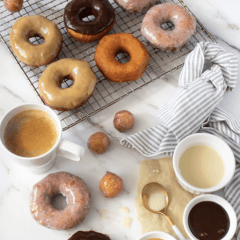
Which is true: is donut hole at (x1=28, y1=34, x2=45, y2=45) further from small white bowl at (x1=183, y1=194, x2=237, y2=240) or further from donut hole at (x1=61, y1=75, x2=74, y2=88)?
small white bowl at (x1=183, y1=194, x2=237, y2=240)

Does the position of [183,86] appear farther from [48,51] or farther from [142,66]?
[48,51]

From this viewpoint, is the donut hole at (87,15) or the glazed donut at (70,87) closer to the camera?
the glazed donut at (70,87)

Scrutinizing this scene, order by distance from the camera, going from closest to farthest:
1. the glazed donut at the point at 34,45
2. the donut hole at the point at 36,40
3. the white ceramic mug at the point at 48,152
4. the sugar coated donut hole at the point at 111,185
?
the white ceramic mug at the point at 48,152 < the sugar coated donut hole at the point at 111,185 < the glazed donut at the point at 34,45 < the donut hole at the point at 36,40

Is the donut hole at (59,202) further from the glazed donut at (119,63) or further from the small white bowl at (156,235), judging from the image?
the glazed donut at (119,63)

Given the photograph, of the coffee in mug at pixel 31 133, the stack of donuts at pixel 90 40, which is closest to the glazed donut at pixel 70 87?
the stack of donuts at pixel 90 40

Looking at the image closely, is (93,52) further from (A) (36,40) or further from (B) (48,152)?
(B) (48,152)

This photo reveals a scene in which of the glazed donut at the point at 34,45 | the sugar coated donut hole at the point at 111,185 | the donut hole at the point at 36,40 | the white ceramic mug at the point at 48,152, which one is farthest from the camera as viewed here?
the donut hole at the point at 36,40

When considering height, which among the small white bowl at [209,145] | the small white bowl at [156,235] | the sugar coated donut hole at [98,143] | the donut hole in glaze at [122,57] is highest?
the donut hole in glaze at [122,57]

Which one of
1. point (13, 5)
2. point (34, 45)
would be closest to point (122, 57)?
point (34, 45)
